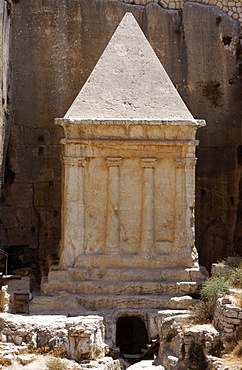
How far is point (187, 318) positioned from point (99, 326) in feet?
6.23

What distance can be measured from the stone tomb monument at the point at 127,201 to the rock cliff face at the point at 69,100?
18.9ft

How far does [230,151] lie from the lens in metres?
26.1

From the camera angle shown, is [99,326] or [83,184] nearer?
[99,326]

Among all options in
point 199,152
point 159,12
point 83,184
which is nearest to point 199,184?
point 199,152

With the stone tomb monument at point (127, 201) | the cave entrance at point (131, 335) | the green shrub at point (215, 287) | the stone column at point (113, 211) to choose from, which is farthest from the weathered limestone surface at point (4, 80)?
the green shrub at point (215, 287)

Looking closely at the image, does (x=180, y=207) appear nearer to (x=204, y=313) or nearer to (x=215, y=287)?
(x=215, y=287)

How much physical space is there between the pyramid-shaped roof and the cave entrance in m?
4.98

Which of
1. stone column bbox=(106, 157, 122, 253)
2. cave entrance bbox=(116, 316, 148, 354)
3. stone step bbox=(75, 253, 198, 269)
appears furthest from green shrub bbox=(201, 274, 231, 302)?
stone column bbox=(106, 157, 122, 253)

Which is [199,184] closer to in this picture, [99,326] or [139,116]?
[139,116]

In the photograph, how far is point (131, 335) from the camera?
66.9 ft

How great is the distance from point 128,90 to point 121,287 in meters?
4.78

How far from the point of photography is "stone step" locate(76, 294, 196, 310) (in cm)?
1911

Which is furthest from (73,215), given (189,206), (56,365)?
(56,365)

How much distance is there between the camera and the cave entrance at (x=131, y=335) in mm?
19859
